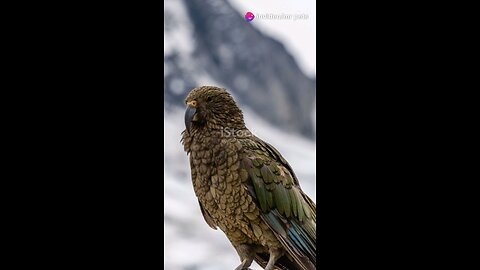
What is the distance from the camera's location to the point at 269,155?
13.0ft

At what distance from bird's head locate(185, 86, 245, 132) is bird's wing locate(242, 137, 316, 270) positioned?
6.6 inches

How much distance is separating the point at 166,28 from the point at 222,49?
344mm

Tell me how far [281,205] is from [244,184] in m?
0.24

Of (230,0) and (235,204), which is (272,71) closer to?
(230,0)

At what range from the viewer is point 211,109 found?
3.92 meters

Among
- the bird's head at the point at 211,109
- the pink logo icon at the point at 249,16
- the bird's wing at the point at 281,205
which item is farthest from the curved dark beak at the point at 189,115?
the pink logo icon at the point at 249,16

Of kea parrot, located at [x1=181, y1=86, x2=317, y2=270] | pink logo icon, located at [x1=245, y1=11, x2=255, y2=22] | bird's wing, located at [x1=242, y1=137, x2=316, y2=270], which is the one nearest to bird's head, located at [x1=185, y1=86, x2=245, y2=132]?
kea parrot, located at [x1=181, y1=86, x2=317, y2=270]

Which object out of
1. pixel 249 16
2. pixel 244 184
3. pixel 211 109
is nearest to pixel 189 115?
pixel 211 109

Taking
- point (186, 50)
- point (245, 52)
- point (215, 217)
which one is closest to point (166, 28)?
point (186, 50)

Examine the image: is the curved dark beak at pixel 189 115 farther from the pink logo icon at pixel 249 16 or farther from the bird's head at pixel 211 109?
the pink logo icon at pixel 249 16

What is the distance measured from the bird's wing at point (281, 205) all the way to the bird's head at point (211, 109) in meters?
0.17

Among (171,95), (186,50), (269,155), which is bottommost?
(269,155)

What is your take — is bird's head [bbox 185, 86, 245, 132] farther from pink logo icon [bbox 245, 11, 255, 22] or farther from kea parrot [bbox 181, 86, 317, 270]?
pink logo icon [bbox 245, 11, 255, 22]

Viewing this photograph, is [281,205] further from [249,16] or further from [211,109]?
[249,16]
